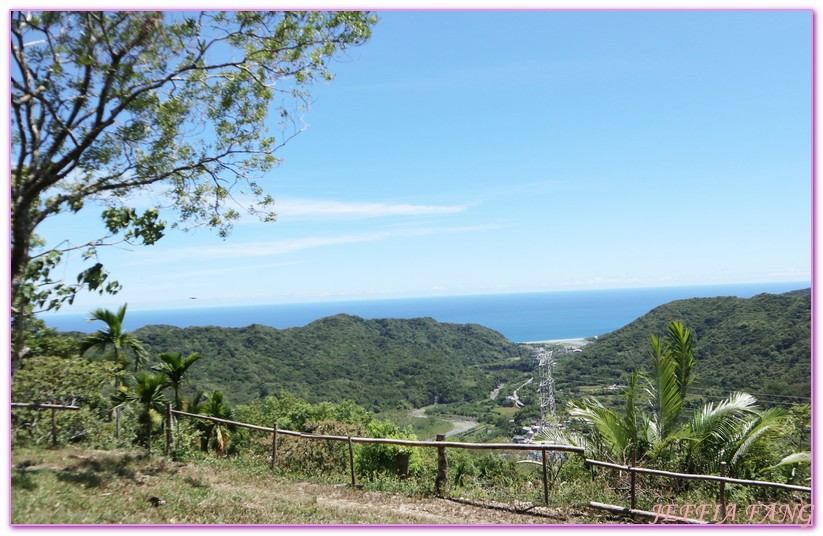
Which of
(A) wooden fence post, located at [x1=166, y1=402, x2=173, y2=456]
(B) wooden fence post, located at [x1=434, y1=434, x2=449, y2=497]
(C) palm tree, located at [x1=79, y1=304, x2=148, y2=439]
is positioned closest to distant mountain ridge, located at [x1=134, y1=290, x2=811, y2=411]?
(B) wooden fence post, located at [x1=434, y1=434, x2=449, y2=497]

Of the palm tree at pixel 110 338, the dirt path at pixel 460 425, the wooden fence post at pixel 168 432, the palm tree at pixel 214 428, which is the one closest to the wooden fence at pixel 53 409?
the wooden fence post at pixel 168 432

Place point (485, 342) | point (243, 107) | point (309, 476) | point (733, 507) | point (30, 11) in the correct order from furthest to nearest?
point (485, 342), point (309, 476), point (243, 107), point (733, 507), point (30, 11)

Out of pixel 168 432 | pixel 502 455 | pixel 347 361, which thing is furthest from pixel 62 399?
pixel 347 361

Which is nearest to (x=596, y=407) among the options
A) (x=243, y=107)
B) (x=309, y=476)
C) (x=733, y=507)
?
(x=733, y=507)

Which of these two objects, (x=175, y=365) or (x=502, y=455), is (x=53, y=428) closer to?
(x=175, y=365)

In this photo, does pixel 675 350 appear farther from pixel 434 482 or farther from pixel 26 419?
pixel 26 419

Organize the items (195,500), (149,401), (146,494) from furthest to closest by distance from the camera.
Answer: (149,401)
(146,494)
(195,500)
